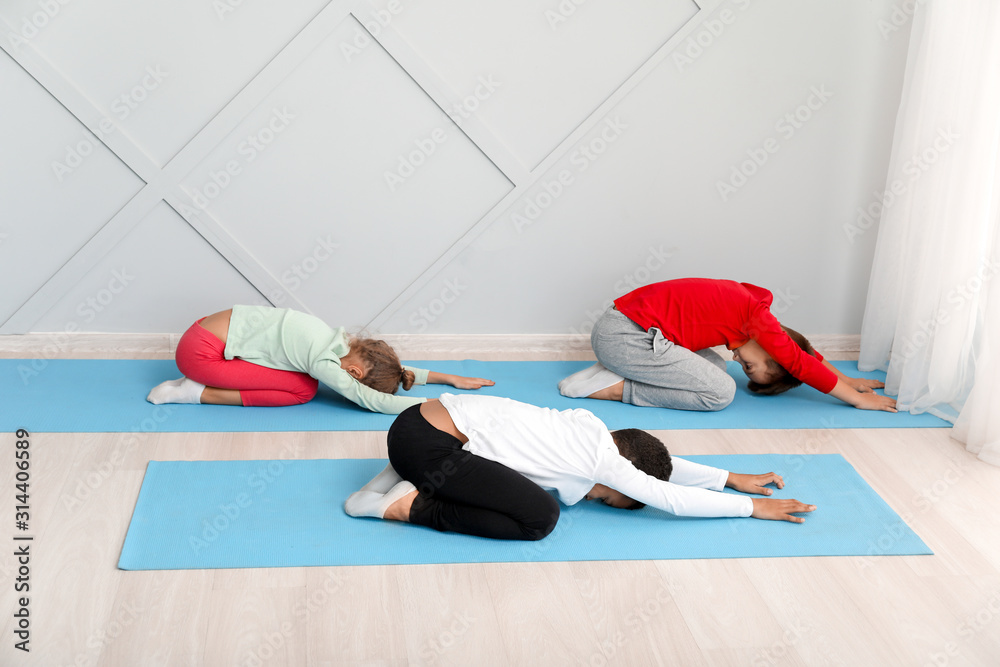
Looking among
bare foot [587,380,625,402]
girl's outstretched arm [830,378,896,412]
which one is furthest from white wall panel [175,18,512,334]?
girl's outstretched arm [830,378,896,412]

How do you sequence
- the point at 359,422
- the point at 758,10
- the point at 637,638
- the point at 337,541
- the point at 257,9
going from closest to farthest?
the point at 637,638 < the point at 337,541 < the point at 359,422 < the point at 257,9 < the point at 758,10

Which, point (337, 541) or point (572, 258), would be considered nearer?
point (337, 541)

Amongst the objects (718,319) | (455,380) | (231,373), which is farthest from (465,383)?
(718,319)

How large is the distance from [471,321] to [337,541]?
154 cm

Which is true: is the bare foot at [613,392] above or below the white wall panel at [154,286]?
below

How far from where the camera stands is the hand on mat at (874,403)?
9.66 feet

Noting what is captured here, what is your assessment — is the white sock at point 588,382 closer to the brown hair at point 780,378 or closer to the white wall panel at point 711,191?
the white wall panel at point 711,191

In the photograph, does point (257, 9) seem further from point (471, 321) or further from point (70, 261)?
point (471, 321)

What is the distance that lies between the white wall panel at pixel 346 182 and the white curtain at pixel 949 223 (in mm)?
1558

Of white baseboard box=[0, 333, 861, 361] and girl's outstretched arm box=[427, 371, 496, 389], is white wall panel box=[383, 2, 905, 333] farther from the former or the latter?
girl's outstretched arm box=[427, 371, 496, 389]

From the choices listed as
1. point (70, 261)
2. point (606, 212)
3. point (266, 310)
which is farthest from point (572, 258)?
point (70, 261)

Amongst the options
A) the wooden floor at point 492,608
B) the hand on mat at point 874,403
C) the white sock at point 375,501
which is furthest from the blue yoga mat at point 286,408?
the white sock at point 375,501

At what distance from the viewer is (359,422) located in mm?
2648

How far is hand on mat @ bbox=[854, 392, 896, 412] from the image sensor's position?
9.66 feet
